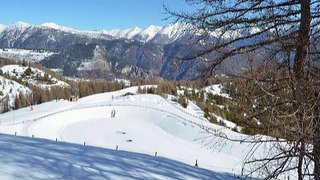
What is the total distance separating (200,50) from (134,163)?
2882 millimetres

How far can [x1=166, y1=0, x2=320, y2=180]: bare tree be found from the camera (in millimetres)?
5066

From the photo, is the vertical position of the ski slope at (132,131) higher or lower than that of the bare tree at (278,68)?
lower

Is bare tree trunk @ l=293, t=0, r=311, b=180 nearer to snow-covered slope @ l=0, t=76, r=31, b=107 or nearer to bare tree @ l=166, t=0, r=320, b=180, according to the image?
bare tree @ l=166, t=0, r=320, b=180

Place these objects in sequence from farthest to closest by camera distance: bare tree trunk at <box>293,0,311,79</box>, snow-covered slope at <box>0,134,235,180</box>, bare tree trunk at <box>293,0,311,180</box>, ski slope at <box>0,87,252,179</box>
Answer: ski slope at <box>0,87,252,179</box> < snow-covered slope at <box>0,134,235,180</box> < bare tree trunk at <box>293,0,311,79</box> < bare tree trunk at <box>293,0,311,180</box>

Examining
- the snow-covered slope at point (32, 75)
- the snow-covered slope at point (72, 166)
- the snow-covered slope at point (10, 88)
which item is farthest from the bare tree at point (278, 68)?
the snow-covered slope at point (32, 75)

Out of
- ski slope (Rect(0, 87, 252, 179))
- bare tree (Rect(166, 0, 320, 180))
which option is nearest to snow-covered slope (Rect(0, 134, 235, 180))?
bare tree (Rect(166, 0, 320, 180))

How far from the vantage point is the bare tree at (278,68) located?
199 inches

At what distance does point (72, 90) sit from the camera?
144375 mm

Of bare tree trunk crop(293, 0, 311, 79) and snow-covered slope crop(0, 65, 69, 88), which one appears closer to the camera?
bare tree trunk crop(293, 0, 311, 79)

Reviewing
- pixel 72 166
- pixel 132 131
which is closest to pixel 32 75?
pixel 132 131

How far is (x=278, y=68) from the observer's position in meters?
6.00

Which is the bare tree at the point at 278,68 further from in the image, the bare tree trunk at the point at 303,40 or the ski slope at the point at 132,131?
the ski slope at the point at 132,131

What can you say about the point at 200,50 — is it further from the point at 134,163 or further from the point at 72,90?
the point at 72,90

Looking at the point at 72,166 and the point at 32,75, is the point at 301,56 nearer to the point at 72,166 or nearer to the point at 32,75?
the point at 72,166
